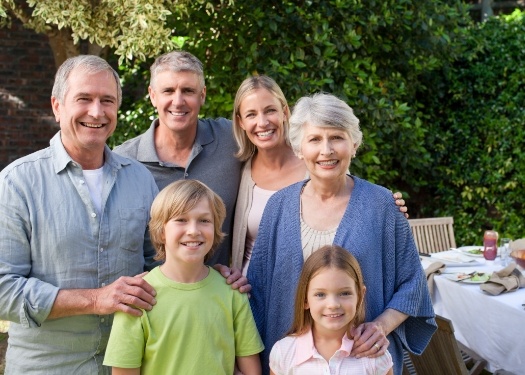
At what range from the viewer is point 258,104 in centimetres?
312

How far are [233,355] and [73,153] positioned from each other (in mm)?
909

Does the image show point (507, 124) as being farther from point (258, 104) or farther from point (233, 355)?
point (233, 355)

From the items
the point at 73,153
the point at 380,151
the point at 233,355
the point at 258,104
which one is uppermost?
the point at 380,151

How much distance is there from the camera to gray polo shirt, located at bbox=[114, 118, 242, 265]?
3.16 meters

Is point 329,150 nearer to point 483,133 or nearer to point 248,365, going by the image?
point 248,365

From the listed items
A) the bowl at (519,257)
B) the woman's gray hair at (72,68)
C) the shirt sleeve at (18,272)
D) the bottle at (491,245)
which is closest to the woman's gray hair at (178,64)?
the woman's gray hair at (72,68)

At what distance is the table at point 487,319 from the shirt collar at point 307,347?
176 centimetres

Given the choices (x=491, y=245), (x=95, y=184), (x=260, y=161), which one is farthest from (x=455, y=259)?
(x=95, y=184)

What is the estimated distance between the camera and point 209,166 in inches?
126

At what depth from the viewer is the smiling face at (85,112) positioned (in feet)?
7.67

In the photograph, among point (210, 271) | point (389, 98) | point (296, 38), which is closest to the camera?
point (210, 271)

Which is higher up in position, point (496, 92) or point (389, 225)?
point (496, 92)

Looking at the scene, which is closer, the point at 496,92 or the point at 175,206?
the point at 175,206

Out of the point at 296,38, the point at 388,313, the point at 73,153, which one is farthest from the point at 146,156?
the point at 296,38
